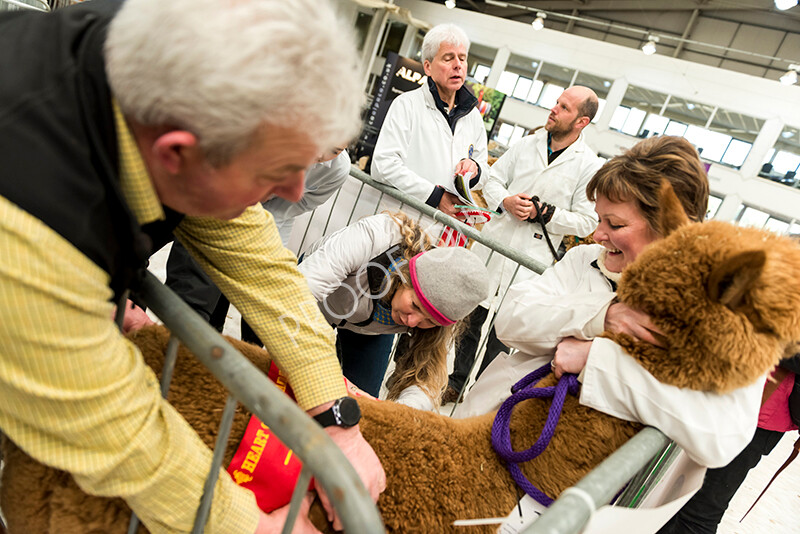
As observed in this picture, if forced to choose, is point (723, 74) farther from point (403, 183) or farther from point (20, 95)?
point (20, 95)

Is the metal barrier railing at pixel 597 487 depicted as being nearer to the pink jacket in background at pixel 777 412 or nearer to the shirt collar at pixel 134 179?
the shirt collar at pixel 134 179

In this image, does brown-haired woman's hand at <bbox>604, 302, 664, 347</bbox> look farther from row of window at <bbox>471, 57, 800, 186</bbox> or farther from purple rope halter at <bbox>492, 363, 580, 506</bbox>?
row of window at <bbox>471, 57, 800, 186</bbox>

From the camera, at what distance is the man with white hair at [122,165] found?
59 centimetres

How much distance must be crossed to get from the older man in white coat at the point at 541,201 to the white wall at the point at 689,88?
1068 cm

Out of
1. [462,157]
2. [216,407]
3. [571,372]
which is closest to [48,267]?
[216,407]

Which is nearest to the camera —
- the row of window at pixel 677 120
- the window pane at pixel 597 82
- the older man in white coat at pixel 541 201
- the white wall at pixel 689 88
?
the older man in white coat at pixel 541 201

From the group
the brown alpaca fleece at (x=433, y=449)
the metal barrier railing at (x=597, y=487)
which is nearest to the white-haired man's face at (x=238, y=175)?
the brown alpaca fleece at (x=433, y=449)

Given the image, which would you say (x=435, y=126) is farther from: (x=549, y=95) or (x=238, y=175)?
(x=549, y=95)

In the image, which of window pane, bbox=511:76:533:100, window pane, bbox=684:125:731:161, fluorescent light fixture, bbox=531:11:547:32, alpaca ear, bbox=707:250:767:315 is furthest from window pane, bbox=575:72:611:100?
alpaca ear, bbox=707:250:767:315

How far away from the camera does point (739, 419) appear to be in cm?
106

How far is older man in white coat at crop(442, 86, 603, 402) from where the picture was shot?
3.29 metres

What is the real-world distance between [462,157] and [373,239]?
61.0 inches

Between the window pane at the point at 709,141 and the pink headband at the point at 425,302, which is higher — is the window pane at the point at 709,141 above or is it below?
above

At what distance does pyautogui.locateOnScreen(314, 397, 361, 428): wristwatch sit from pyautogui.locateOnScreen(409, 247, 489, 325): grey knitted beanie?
85 cm
